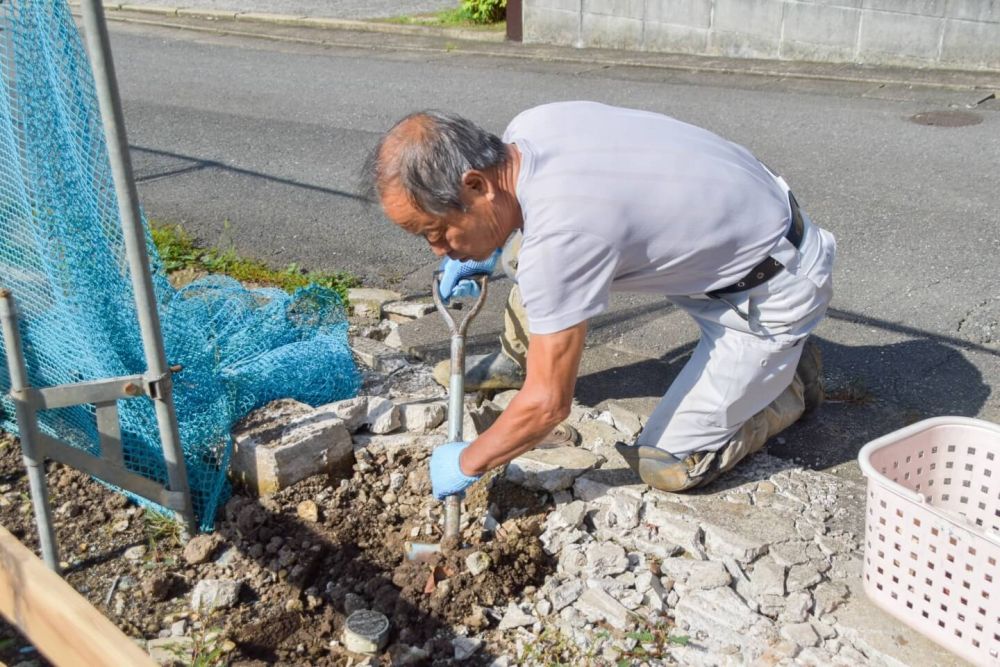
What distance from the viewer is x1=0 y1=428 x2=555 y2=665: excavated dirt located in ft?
9.61

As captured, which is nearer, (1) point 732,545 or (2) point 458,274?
(1) point 732,545

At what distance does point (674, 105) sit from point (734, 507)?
5.89 meters

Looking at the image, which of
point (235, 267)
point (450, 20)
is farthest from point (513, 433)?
point (450, 20)

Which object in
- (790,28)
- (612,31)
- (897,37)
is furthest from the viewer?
(612,31)

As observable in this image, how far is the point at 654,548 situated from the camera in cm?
313

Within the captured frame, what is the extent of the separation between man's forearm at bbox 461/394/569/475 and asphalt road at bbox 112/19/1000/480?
1259mm

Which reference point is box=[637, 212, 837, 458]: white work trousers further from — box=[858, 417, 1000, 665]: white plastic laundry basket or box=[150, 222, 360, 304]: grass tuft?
box=[150, 222, 360, 304]: grass tuft

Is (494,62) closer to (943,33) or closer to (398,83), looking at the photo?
(398,83)

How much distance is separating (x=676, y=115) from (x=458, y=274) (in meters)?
5.19

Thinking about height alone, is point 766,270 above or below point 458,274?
above

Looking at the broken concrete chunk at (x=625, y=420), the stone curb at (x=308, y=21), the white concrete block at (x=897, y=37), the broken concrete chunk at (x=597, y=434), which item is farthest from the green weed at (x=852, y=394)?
the stone curb at (x=308, y=21)

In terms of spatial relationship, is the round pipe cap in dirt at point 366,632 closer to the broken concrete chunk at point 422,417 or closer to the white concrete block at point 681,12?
the broken concrete chunk at point 422,417

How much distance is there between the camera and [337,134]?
7.92m

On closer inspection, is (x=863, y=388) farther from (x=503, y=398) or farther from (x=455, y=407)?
(x=455, y=407)
